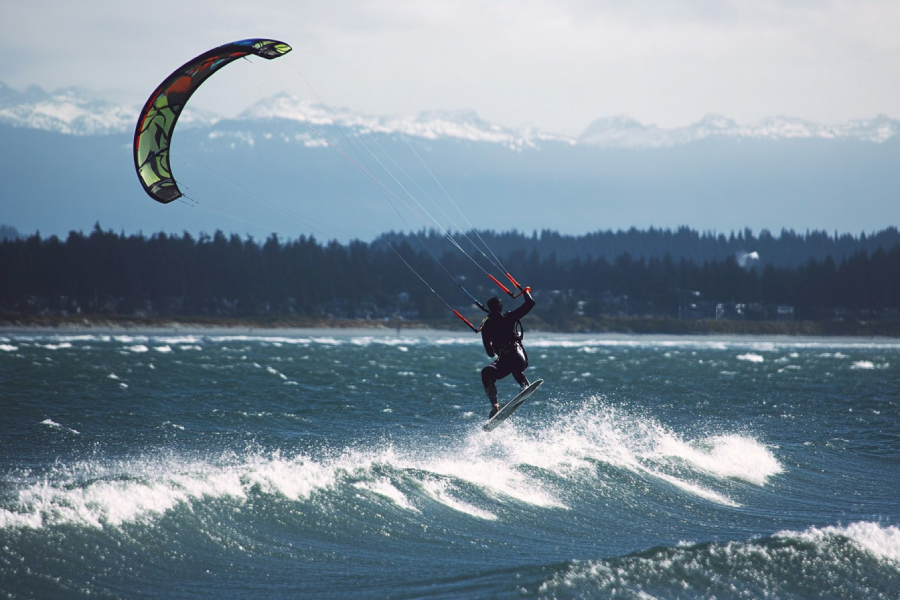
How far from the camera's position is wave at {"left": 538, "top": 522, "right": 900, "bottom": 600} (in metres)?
8.48

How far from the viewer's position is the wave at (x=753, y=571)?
8.48 m

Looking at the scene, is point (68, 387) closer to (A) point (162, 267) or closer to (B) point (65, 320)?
(B) point (65, 320)

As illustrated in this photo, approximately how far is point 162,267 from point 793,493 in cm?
9397

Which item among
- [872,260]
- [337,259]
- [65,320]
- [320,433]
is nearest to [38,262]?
[65,320]

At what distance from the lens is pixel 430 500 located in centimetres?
1131

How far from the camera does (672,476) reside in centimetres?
1380

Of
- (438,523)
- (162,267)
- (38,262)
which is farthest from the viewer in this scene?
(162,267)

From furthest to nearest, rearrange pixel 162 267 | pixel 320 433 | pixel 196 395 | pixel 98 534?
pixel 162 267 → pixel 196 395 → pixel 320 433 → pixel 98 534

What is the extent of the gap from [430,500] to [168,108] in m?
7.59

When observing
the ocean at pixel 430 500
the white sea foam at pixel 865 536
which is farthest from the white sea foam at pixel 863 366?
the white sea foam at pixel 865 536

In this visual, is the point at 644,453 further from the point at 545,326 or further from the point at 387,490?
the point at 545,326

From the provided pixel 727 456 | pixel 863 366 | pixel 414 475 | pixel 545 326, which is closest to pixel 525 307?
pixel 414 475

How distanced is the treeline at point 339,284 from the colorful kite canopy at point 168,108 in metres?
79.9

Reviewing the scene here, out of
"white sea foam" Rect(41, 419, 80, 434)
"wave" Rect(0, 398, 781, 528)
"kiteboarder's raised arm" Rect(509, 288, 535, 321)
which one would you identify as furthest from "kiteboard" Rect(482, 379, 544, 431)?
"white sea foam" Rect(41, 419, 80, 434)
